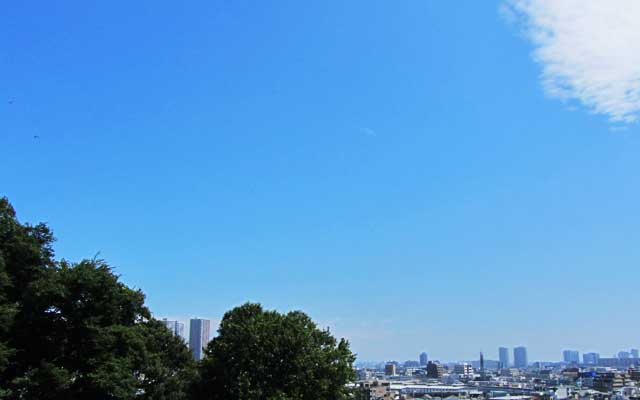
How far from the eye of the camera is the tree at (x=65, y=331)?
22.1 m

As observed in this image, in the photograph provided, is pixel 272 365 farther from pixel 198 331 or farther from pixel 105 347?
pixel 198 331

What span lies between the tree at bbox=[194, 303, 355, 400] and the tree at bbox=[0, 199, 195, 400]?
2.70 meters

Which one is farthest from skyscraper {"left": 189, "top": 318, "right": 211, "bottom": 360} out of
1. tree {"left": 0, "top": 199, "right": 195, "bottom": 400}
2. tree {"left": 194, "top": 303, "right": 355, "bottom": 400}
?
tree {"left": 194, "top": 303, "right": 355, "bottom": 400}

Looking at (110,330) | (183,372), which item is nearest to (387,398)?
(183,372)

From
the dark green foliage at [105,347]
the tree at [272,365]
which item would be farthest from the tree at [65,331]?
the tree at [272,365]

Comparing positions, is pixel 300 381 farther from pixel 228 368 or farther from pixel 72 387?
pixel 72 387

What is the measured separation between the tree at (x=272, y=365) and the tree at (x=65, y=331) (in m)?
2.70

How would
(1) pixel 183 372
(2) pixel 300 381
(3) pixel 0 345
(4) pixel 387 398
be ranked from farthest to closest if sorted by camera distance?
(4) pixel 387 398 < (1) pixel 183 372 < (2) pixel 300 381 < (3) pixel 0 345

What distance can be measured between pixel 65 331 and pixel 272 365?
8.73m

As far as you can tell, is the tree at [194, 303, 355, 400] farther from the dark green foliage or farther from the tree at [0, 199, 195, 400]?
the tree at [0, 199, 195, 400]

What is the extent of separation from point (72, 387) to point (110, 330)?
2.55 metres

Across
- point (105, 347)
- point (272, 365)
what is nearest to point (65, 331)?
point (105, 347)

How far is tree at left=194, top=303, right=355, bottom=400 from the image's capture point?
23328 millimetres

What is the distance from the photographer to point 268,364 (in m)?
23.8
